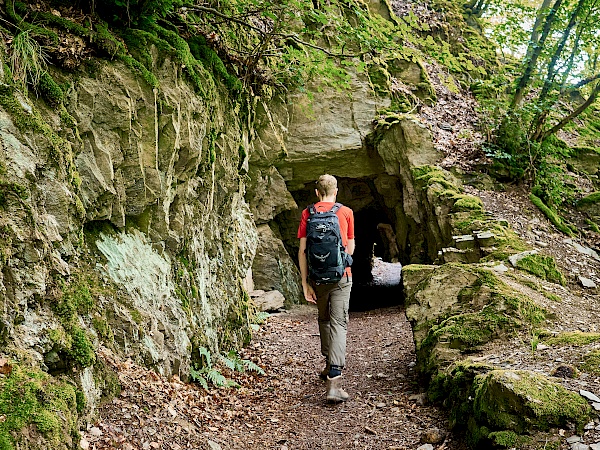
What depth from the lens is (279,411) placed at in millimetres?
4988

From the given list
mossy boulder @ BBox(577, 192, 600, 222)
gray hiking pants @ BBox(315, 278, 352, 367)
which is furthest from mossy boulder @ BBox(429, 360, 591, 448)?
mossy boulder @ BBox(577, 192, 600, 222)

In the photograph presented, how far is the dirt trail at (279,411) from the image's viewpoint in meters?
3.49

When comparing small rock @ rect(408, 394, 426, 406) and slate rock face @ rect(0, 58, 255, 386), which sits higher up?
slate rock face @ rect(0, 58, 255, 386)

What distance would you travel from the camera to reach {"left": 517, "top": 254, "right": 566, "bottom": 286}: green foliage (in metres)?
7.42

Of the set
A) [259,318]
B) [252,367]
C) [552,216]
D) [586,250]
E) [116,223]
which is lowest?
[259,318]

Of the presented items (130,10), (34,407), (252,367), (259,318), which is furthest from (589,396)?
(259,318)

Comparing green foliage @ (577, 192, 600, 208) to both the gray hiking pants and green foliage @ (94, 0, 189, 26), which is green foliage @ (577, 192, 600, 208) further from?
green foliage @ (94, 0, 189, 26)

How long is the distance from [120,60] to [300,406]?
3911mm

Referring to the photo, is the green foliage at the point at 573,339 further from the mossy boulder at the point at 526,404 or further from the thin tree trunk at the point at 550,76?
the thin tree trunk at the point at 550,76

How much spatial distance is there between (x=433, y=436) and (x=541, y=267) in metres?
4.85

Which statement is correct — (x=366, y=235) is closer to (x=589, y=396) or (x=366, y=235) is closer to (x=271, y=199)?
(x=271, y=199)

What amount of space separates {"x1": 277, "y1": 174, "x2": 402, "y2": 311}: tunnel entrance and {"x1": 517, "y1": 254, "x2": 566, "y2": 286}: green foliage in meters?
6.76

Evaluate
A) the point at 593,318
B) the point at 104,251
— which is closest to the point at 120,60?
the point at 104,251

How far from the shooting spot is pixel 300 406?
5020 millimetres
